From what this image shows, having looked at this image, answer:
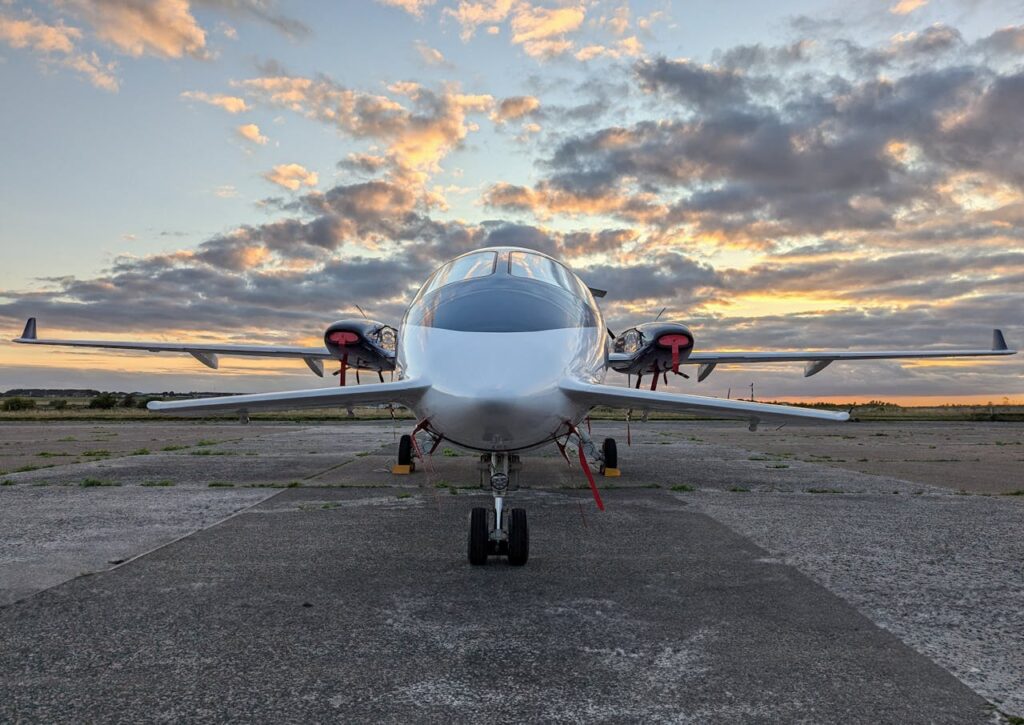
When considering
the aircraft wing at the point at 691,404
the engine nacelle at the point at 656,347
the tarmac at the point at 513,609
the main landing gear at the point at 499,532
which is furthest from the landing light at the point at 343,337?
the aircraft wing at the point at 691,404

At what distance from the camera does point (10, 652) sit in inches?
144

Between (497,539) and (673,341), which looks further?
(673,341)

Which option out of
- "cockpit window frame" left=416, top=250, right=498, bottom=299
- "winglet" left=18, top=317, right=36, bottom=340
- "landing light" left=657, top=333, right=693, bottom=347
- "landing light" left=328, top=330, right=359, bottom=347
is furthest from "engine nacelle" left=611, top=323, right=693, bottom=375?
"winglet" left=18, top=317, right=36, bottom=340

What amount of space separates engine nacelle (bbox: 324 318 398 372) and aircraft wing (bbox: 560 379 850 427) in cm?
772

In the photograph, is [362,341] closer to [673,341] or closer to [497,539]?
[673,341]

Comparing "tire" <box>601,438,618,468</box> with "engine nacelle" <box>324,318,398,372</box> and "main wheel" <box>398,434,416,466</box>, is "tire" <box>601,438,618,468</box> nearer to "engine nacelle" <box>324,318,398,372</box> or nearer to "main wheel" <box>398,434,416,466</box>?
"main wheel" <box>398,434,416,466</box>

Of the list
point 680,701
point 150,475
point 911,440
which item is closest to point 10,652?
point 680,701

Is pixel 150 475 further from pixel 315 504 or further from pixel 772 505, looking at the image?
pixel 772 505

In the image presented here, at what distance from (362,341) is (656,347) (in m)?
5.45

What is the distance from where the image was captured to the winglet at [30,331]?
17391 mm

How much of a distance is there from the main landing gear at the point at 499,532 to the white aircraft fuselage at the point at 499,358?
0.93 ft

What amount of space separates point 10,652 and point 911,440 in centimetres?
2445

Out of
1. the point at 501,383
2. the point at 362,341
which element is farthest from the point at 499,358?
the point at 362,341

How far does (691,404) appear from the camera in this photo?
492cm
